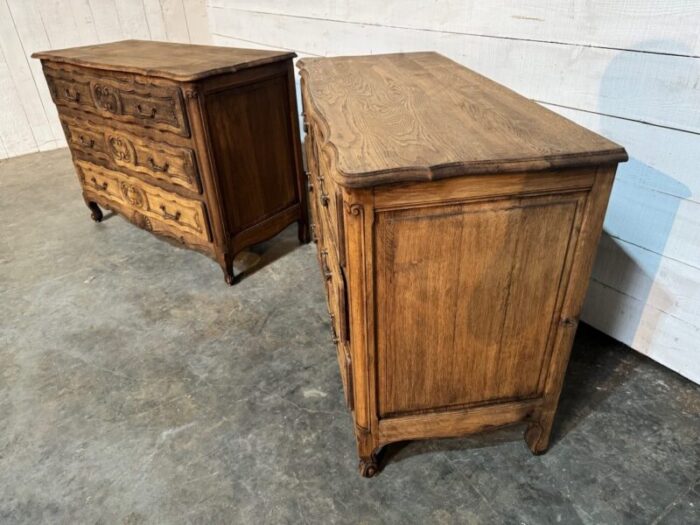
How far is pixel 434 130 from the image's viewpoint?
42.8 inches

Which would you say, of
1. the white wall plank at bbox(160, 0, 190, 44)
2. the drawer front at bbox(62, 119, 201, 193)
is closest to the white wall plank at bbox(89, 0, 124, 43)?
the white wall plank at bbox(160, 0, 190, 44)

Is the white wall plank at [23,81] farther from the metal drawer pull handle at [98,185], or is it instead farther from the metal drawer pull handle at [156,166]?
the metal drawer pull handle at [156,166]

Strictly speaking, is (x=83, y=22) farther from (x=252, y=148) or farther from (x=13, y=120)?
(x=252, y=148)

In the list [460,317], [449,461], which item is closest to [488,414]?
[449,461]

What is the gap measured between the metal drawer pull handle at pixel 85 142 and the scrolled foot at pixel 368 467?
75.3 inches

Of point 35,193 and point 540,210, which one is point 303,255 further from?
point 35,193

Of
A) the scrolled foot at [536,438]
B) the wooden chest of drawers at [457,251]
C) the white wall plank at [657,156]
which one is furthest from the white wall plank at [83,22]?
the scrolled foot at [536,438]

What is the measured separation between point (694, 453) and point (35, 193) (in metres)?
3.56

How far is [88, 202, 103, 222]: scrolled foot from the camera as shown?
2.72m

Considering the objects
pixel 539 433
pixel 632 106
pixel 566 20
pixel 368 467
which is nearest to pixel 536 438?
pixel 539 433

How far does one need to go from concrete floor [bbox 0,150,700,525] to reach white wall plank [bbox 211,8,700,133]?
0.79m

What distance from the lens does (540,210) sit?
0.99 metres

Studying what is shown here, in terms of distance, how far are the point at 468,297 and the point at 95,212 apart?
7.79ft

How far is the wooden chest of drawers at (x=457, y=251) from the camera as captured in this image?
938mm
